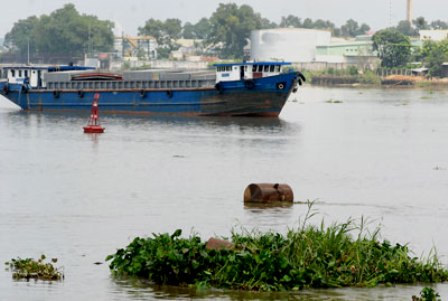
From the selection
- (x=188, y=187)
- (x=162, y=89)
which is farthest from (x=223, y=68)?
(x=188, y=187)

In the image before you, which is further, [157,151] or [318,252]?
[157,151]

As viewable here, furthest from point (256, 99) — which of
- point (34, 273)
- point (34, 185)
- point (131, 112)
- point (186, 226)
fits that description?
point (34, 273)

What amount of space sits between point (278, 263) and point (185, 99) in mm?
71933

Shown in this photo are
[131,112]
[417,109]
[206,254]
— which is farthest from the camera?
[417,109]

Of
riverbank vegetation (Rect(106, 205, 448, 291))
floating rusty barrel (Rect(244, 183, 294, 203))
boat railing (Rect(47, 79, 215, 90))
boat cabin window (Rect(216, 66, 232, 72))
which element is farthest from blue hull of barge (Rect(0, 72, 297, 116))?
riverbank vegetation (Rect(106, 205, 448, 291))

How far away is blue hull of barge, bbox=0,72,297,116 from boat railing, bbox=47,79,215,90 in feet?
1.33

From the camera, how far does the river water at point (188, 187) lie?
25547mm

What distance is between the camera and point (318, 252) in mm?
22531

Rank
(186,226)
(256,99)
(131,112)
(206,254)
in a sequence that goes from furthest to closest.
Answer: (131,112) → (256,99) → (186,226) → (206,254)

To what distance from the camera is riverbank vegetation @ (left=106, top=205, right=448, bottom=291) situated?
2197cm

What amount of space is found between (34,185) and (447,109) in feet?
288

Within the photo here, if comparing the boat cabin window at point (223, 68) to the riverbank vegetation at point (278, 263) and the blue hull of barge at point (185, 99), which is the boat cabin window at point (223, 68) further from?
the riverbank vegetation at point (278, 263)

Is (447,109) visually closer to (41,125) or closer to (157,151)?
(41,125)

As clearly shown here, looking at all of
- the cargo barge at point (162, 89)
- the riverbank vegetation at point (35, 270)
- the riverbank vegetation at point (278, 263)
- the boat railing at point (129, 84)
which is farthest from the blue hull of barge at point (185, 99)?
the riverbank vegetation at point (278, 263)
